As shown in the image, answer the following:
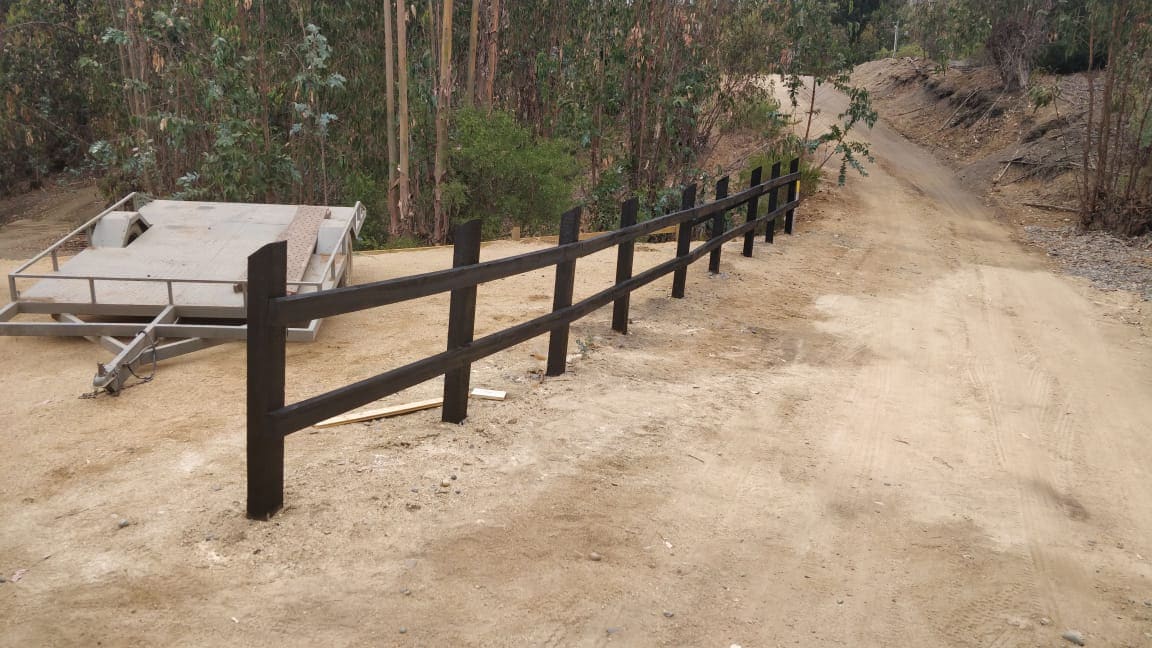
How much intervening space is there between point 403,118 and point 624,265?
11.2 m

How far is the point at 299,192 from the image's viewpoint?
22.2m

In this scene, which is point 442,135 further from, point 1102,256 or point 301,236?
point 1102,256

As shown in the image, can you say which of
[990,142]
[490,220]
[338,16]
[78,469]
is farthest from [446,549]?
[990,142]

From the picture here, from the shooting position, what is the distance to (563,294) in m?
6.12

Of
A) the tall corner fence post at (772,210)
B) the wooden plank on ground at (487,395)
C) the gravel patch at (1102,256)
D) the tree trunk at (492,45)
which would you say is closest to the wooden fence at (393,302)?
the wooden plank on ground at (487,395)

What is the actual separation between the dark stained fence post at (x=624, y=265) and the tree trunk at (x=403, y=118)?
35.7 feet

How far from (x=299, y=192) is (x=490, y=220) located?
633cm

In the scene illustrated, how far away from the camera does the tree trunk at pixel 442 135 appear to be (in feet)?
55.9

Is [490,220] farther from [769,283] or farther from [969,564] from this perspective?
[969,564]

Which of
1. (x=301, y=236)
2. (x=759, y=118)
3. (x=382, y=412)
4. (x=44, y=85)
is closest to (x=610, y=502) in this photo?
(x=382, y=412)

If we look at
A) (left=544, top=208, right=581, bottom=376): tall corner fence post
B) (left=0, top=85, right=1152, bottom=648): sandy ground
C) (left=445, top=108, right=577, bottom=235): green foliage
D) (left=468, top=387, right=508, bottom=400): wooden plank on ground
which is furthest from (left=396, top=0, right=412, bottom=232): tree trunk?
(left=468, top=387, right=508, bottom=400): wooden plank on ground

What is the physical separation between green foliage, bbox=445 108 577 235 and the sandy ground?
1025 cm

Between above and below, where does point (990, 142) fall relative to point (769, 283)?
above

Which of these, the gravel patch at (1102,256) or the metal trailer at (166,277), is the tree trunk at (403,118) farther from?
the gravel patch at (1102,256)
